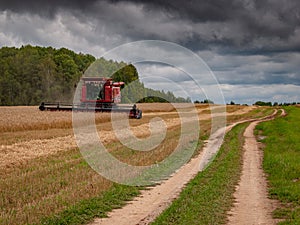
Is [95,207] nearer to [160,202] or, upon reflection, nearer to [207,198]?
[160,202]

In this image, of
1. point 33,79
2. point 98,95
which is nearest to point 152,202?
point 98,95

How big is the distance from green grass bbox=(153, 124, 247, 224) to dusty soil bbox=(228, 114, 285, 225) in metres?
0.22

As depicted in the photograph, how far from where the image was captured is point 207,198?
11.2 meters

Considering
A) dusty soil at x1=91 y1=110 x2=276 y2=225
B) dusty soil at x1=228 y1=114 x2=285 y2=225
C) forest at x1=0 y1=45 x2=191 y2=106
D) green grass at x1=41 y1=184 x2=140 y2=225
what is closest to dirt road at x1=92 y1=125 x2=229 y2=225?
dusty soil at x1=91 y1=110 x2=276 y2=225

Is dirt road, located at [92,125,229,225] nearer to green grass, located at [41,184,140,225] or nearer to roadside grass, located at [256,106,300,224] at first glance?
green grass, located at [41,184,140,225]

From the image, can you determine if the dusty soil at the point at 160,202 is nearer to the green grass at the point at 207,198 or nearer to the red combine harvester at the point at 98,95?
the green grass at the point at 207,198

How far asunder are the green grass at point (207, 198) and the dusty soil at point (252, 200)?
220 mm

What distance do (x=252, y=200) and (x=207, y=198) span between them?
128cm

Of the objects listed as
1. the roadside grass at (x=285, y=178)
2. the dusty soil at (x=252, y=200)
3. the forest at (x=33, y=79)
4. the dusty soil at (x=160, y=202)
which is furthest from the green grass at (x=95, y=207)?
the forest at (x=33, y=79)

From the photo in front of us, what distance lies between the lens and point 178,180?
13.9 meters


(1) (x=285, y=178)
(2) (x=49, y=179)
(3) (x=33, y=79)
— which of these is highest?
(3) (x=33, y=79)

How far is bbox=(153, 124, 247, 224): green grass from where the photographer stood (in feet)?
30.6

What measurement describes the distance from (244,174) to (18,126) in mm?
21497

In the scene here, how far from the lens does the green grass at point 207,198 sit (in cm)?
932
